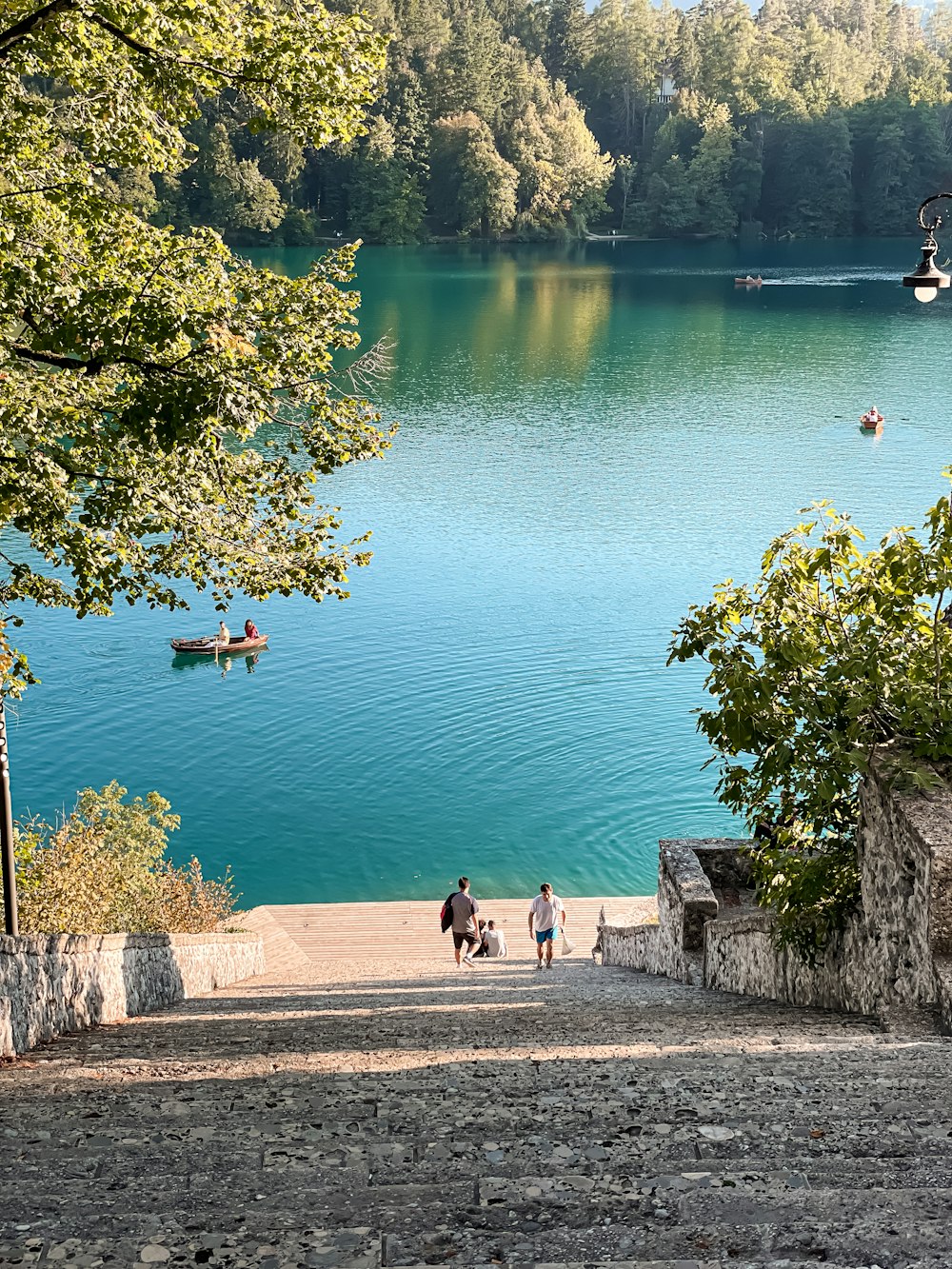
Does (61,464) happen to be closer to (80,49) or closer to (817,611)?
(80,49)

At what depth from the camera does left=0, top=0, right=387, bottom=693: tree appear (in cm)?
809

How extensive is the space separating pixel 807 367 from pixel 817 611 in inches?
2367

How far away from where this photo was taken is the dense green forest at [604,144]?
103688 millimetres

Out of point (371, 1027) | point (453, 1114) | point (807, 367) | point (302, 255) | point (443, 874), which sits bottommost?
point (443, 874)

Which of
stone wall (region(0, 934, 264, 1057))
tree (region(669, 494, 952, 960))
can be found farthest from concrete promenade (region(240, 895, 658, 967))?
tree (region(669, 494, 952, 960))

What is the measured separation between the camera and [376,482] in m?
46.0

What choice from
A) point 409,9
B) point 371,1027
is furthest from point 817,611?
point 409,9

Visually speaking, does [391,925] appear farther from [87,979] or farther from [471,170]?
[471,170]

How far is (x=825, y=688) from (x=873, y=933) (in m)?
1.25

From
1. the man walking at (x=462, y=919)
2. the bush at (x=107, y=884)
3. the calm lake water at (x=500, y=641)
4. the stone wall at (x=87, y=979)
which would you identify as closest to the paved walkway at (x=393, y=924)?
the bush at (x=107, y=884)

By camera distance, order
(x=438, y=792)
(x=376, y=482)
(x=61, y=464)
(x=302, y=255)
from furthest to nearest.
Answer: (x=302, y=255) → (x=376, y=482) → (x=438, y=792) → (x=61, y=464)

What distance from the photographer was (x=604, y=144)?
128 meters

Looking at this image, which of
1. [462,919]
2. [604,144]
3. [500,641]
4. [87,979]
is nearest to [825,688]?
[87,979]

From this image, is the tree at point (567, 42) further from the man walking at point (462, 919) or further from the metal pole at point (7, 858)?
the metal pole at point (7, 858)
